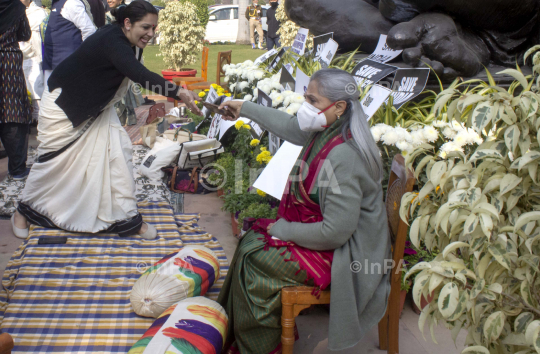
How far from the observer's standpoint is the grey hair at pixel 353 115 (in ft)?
6.65

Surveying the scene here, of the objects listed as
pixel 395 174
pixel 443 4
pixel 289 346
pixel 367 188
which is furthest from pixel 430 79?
pixel 289 346

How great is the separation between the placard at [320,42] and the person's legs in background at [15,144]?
10.2ft

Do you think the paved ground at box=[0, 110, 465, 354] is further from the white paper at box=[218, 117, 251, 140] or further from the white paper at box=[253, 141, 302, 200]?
the white paper at box=[218, 117, 251, 140]

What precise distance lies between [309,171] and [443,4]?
292 cm

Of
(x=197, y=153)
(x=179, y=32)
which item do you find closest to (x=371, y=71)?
(x=197, y=153)

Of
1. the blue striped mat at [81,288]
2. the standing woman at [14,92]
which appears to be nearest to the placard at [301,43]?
the blue striped mat at [81,288]

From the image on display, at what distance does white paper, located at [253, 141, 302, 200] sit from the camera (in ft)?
9.88

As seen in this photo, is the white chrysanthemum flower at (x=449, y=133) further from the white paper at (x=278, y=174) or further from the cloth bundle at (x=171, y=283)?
the cloth bundle at (x=171, y=283)

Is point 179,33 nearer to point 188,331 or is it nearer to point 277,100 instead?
point 277,100

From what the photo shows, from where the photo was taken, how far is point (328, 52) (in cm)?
452

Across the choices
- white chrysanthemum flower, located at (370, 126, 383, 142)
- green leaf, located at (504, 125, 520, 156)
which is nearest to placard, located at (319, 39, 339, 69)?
white chrysanthemum flower, located at (370, 126, 383, 142)

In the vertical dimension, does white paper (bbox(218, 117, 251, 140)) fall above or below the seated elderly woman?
below

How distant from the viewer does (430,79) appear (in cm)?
410

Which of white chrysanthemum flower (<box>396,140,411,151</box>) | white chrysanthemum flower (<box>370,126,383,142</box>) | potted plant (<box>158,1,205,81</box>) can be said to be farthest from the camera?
potted plant (<box>158,1,205,81</box>)
